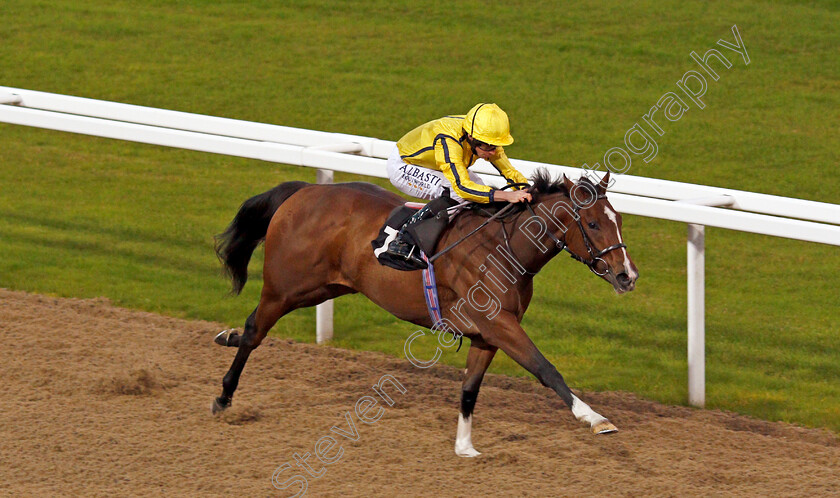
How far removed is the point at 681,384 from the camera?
6121 millimetres

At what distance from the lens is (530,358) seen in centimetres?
478

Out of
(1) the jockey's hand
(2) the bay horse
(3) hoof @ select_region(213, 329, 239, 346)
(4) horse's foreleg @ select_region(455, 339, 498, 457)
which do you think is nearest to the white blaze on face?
(2) the bay horse

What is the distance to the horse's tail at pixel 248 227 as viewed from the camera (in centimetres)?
587

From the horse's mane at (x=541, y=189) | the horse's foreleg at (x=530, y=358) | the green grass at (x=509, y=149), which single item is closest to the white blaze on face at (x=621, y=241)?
the horse's mane at (x=541, y=189)

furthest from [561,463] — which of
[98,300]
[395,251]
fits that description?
[98,300]

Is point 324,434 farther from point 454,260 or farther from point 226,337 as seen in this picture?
point 454,260

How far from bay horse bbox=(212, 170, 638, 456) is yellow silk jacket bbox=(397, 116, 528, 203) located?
0.22 meters

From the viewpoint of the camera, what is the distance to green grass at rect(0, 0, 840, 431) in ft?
22.6

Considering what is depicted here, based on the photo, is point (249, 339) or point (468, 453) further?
point (249, 339)

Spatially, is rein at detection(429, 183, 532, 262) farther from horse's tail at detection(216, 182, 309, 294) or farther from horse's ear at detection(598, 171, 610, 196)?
horse's tail at detection(216, 182, 309, 294)

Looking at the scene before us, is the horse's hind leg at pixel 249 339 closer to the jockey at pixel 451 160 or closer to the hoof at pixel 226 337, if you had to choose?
the hoof at pixel 226 337

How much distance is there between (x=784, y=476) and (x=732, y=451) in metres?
0.33

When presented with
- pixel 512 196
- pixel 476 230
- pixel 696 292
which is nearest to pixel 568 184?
pixel 512 196

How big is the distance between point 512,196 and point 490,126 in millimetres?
324
